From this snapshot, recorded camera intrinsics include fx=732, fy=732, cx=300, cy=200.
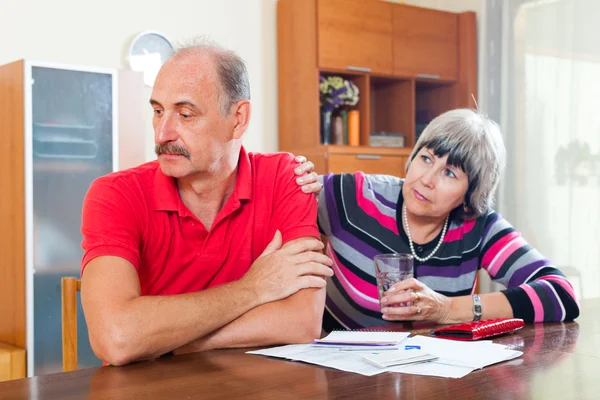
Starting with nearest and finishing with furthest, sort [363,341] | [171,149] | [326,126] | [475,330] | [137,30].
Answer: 1. [363,341]
2. [475,330]
3. [171,149]
4. [137,30]
5. [326,126]

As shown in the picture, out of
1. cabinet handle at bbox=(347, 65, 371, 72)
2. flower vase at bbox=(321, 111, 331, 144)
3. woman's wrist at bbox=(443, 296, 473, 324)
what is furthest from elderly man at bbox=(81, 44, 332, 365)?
cabinet handle at bbox=(347, 65, 371, 72)

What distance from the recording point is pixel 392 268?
1.80 meters

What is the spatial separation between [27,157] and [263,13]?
1879mm

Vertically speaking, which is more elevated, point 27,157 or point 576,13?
point 576,13

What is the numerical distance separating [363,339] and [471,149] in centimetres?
86

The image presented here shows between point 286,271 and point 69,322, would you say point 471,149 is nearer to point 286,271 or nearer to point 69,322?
point 286,271

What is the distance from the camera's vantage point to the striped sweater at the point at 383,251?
6.98 feet

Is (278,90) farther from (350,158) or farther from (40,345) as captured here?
(40,345)

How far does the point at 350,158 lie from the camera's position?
4.39m

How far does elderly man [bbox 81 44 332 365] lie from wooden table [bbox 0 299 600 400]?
0.09 meters

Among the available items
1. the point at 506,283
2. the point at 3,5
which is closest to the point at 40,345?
the point at 3,5

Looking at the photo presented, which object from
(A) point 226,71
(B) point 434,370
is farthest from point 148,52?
(B) point 434,370

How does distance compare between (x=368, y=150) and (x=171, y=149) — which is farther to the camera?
(x=368, y=150)

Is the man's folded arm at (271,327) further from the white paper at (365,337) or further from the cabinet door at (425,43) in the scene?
the cabinet door at (425,43)
